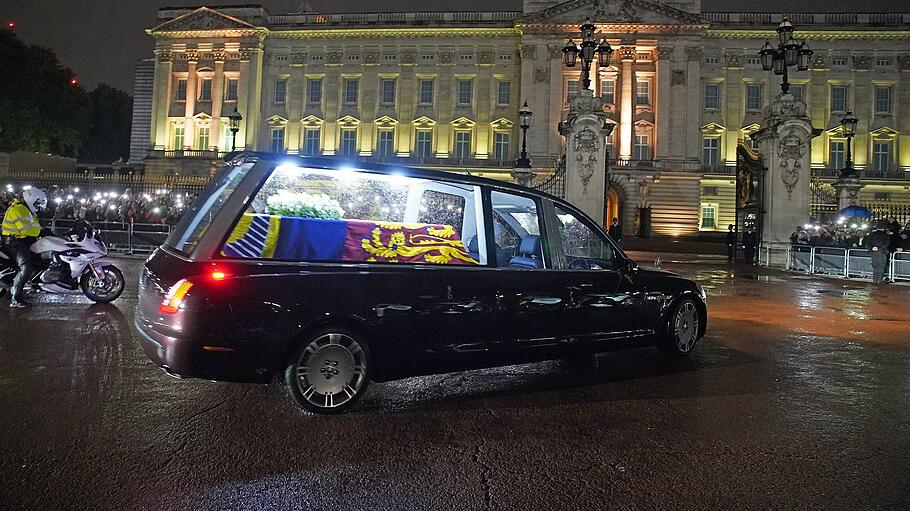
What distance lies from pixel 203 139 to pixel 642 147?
39.1 m

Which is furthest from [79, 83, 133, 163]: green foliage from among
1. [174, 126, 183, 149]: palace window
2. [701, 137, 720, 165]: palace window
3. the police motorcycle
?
the police motorcycle

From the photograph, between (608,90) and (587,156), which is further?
(608,90)

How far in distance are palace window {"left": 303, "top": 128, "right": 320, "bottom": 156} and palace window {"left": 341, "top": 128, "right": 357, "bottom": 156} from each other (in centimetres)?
242

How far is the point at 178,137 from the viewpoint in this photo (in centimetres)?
5866

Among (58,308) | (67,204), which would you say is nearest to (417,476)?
(58,308)

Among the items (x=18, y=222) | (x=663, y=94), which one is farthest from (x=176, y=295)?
(x=663, y=94)

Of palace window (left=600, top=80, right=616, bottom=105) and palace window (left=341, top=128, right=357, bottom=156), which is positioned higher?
palace window (left=600, top=80, right=616, bottom=105)

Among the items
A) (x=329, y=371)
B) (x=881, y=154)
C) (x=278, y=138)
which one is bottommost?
(x=329, y=371)

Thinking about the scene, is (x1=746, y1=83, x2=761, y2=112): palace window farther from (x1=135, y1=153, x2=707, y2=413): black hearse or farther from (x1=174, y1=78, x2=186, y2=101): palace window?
(x1=135, y1=153, x2=707, y2=413): black hearse

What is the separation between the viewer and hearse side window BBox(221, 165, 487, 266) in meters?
4.39

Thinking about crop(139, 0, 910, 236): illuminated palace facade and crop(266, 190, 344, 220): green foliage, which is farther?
crop(139, 0, 910, 236): illuminated palace facade

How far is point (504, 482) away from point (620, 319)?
9.71ft

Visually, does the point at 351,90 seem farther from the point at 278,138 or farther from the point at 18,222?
the point at 18,222

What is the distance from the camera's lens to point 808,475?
11.4 ft
